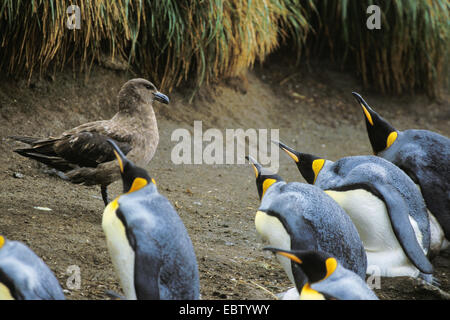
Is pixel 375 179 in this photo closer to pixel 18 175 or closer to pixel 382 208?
pixel 382 208

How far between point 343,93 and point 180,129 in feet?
7.72

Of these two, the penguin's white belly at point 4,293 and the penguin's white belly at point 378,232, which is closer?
the penguin's white belly at point 4,293

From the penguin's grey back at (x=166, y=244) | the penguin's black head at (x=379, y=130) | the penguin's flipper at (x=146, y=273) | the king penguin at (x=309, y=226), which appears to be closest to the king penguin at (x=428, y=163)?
the penguin's black head at (x=379, y=130)

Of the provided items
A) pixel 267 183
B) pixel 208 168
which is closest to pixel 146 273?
pixel 267 183

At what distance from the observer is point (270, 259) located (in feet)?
9.24

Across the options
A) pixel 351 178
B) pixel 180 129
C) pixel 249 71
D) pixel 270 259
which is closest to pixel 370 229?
pixel 351 178

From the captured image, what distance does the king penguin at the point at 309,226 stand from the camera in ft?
7.21

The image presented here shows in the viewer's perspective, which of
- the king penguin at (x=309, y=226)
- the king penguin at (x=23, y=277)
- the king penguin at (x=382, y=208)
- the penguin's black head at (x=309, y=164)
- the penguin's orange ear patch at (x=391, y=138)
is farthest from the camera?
the penguin's orange ear patch at (x=391, y=138)

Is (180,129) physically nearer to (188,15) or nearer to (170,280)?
(188,15)

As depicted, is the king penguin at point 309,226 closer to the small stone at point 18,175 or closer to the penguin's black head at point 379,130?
the penguin's black head at point 379,130

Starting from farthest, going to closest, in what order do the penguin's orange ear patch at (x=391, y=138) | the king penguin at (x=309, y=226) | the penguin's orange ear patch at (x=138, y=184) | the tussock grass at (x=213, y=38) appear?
1. the tussock grass at (x=213, y=38)
2. the penguin's orange ear patch at (x=391, y=138)
3. the king penguin at (x=309, y=226)
4. the penguin's orange ear patch at (x=138, y=184)

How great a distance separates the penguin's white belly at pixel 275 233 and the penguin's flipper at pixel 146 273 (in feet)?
1.95

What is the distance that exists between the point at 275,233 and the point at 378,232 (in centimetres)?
66

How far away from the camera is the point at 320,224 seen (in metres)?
2.20
